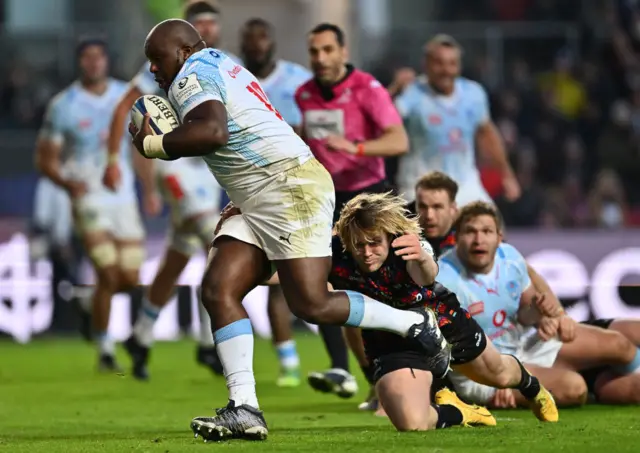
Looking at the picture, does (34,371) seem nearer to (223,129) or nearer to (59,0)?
(223,129)

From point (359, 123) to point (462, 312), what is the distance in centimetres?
259

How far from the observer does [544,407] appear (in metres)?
7.81

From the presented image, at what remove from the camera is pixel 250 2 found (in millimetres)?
22359

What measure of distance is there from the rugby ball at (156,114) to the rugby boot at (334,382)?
2715mm

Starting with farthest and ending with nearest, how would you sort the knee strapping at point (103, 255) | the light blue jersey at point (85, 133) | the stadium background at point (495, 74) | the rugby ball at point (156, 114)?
the stadium background at point (495, 74)
the light blue jersey at point (85, 133)
the knee strapping at point (103, 255)
the rugby ball at point (156, 114)

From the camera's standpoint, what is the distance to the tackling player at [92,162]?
1288cm

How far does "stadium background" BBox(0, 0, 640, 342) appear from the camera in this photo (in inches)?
694

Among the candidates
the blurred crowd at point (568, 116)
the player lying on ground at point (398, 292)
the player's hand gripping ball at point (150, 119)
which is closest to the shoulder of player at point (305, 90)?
the player lying on ground at point (398, 292)

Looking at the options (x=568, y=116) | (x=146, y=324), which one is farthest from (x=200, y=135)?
(x=568, y=116)

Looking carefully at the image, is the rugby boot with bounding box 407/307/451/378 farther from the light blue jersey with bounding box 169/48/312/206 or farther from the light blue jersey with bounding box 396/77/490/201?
the light blue jersey with bounding box 396/77/490/201

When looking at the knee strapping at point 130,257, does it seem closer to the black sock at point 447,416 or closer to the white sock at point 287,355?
the white sock at point 287,355

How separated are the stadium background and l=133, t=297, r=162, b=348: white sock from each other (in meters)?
3.71

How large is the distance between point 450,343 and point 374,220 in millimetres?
745

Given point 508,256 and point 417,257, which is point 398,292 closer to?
point 417,257
